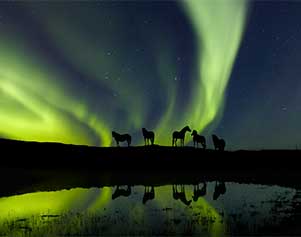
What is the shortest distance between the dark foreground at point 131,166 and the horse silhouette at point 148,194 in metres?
2.33

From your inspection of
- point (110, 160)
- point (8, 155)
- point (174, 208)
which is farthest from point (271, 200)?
point (8, 155)

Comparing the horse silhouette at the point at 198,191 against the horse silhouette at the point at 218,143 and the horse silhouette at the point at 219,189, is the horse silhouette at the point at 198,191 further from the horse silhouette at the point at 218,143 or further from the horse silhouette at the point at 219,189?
the horse silhouette at the point at 218,143

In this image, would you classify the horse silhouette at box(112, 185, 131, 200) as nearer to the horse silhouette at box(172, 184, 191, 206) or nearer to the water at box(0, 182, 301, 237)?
the water at box(0, 182, 301, 237)

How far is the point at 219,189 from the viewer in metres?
30.6

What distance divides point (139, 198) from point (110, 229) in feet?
30.1

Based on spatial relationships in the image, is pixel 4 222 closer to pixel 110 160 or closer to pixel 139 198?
pixel 139 198

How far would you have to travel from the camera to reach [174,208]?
2233cm

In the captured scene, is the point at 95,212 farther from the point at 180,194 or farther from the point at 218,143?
the point at 218,143

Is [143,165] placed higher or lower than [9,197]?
higher

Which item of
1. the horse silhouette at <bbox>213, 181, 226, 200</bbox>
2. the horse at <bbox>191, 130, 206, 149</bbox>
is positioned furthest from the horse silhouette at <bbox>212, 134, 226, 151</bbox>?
the horse silhouette at <bbox>213, 181, 226, 200</bbox>

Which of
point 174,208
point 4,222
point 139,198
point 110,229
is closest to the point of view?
point 110,229

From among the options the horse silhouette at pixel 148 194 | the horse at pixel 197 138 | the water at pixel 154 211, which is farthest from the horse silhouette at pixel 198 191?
the horse at pixel 197 138

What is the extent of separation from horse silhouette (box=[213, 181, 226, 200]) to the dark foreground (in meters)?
2.54

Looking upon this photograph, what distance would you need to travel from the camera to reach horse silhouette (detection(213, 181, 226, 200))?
2752 cm
